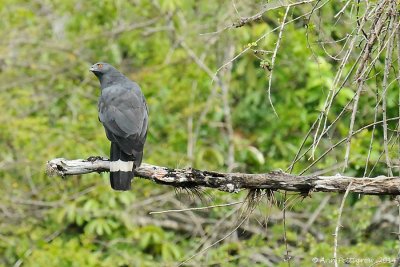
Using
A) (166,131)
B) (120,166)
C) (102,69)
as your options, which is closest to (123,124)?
(120,166)

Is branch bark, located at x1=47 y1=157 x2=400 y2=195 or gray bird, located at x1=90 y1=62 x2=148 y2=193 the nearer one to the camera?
branch bark, located at x1=47 y1=157 x2=400 y2=195

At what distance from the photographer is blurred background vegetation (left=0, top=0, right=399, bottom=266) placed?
815cm

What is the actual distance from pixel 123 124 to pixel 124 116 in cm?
13

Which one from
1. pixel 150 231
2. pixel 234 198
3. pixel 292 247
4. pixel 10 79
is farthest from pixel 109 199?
pixel 10 79

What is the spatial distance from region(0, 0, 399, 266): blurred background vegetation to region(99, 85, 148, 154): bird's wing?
185cm

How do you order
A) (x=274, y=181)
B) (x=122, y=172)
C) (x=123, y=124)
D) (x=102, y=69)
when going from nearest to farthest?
(x=274, y=181) → (x=122, y=172) → (x=123, y=124) → (x=102, y=69)

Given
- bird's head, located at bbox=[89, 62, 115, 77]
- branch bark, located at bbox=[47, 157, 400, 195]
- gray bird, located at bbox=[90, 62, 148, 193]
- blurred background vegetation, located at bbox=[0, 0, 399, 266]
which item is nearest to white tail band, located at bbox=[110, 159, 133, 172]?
gray bird, located at bbox=[90, 62, 148, 193]

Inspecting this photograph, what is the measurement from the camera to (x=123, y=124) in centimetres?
577

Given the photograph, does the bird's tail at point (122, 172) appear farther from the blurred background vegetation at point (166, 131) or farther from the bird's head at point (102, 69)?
the blurred background vegetation at point (166, 131)

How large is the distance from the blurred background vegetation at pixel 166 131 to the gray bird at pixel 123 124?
1802 mm

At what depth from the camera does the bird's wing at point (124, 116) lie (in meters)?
5.61

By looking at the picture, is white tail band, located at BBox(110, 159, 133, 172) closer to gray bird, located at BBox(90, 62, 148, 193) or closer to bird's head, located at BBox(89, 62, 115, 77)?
gray bird, located at BBox(90, 62, 148, 193)

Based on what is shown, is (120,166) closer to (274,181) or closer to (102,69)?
(274,181)

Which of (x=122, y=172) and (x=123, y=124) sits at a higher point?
(x=123, y=124)
